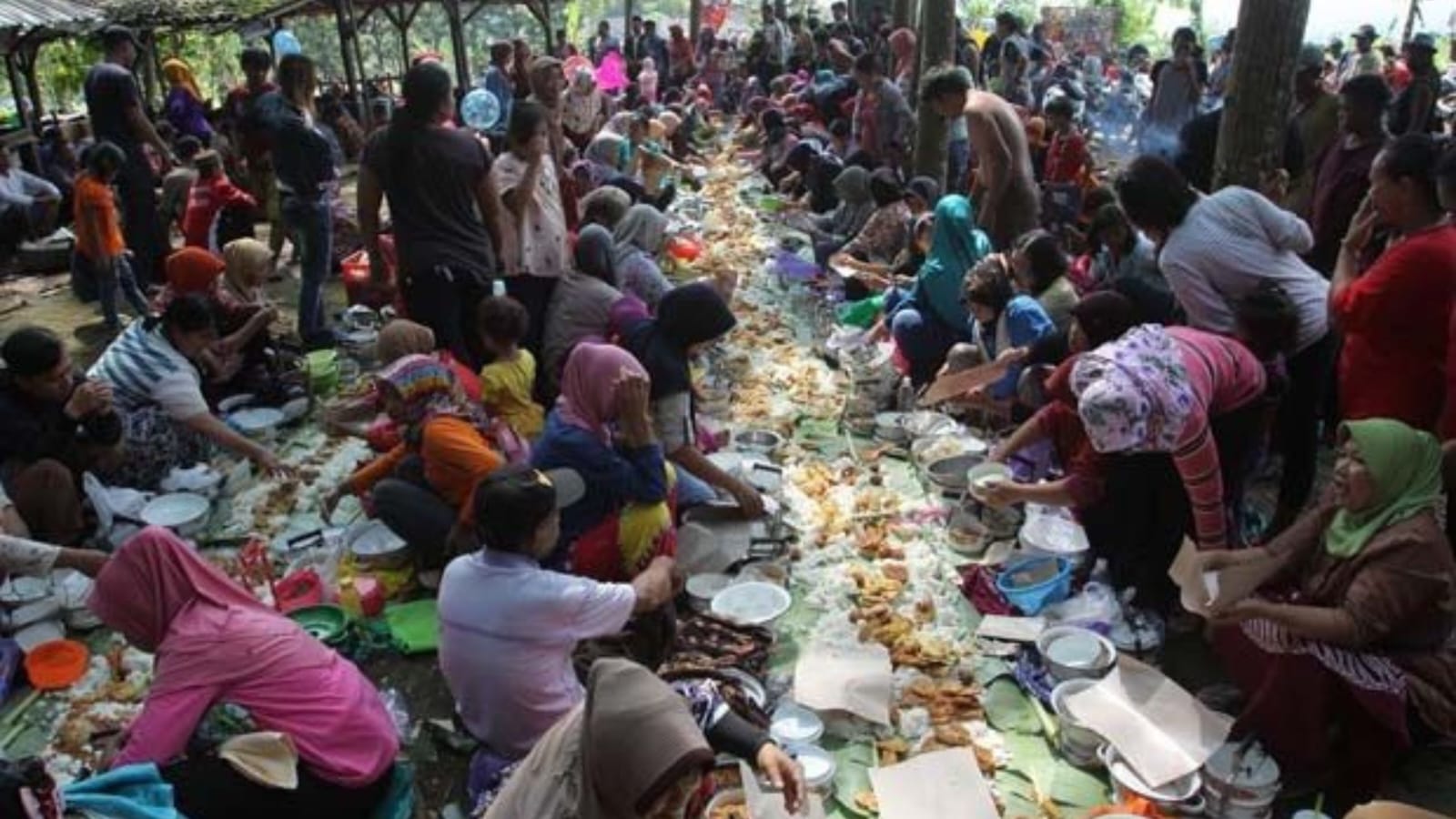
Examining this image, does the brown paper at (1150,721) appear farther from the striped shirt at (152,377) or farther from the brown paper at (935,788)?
the striped shirt at (152,377)

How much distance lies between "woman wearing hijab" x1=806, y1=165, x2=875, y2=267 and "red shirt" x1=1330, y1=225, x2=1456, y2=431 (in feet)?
17.3

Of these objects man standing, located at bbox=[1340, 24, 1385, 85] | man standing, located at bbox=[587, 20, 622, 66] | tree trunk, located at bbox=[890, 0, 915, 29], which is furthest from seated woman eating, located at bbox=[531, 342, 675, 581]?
man standing, located at bbox=[587, 20, 622, 66]

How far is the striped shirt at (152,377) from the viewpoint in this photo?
550cm

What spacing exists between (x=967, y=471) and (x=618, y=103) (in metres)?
12.3

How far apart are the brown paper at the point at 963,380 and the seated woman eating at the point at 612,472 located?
1.87 meters

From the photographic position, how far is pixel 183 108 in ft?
37.8

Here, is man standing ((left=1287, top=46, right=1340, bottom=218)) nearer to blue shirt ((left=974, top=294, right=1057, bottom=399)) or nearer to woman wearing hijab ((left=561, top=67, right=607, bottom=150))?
blue shirt ((left=974, top=294, right=1057, bottom=399))

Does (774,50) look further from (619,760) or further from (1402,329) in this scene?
(619,760)

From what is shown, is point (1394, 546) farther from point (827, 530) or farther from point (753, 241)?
point (753, 241)

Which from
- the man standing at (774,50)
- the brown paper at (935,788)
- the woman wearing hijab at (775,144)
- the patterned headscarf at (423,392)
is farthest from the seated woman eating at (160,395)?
the man standing at (774,50)

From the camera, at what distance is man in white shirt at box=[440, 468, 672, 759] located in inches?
128

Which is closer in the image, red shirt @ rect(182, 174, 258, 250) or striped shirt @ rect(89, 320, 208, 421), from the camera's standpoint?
striped shirt @ rect(89, 320, 208, 421)

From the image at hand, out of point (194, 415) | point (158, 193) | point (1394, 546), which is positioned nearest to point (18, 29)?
point (158, 193)

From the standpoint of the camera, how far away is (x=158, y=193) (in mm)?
9922
